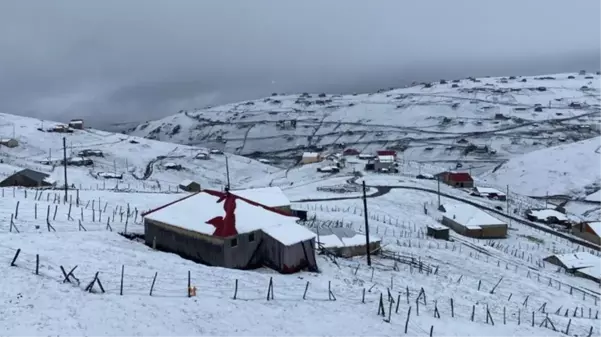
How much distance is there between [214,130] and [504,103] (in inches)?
4303

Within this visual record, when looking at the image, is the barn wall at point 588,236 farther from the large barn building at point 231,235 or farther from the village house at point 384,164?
the large barn building at point 231,235

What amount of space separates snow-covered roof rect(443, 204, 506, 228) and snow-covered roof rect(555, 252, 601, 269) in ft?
35.7

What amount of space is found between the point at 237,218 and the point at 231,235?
1546mm

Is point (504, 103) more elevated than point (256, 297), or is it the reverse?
point (504, 103)

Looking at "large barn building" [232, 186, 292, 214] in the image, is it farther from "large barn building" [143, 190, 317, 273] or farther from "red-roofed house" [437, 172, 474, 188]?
"red-roofed house" [437, 172, 474, 188]

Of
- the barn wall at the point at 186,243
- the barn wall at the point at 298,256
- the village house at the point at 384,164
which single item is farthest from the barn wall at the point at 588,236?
the barn wall at the point at 186,243

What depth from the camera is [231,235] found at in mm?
25969

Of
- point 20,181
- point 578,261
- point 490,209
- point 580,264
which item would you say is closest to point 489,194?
point 490,209

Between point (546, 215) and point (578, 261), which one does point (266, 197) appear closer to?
point (578, 261)

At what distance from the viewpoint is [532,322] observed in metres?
24.5

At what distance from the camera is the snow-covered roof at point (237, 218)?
2686cm

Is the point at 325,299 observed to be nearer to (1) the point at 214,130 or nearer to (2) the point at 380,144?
(2) the point at 380,144

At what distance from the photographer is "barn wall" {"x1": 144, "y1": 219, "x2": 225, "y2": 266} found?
2609 cm

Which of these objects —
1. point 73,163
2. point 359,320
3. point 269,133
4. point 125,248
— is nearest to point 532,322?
point 359,320
